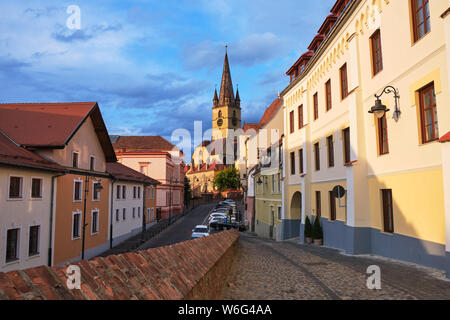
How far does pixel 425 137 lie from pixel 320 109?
10.5 m

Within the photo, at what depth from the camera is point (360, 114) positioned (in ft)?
49.7

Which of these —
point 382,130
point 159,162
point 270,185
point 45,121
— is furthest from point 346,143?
point 159,162

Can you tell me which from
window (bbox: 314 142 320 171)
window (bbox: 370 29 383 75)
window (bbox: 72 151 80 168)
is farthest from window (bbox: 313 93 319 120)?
window (bbox: 72 151 80 168)

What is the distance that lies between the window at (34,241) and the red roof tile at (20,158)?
343 cm

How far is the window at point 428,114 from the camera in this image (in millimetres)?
10195

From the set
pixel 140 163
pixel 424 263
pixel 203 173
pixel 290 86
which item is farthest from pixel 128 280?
pixel 203 173

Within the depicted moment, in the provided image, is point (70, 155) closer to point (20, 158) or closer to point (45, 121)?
point (45, 121)

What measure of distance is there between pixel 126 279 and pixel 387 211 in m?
12.3

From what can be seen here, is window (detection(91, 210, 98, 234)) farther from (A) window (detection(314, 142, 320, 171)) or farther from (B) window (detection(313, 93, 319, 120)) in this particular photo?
(B) window (detection(313, 93, 319, 120))

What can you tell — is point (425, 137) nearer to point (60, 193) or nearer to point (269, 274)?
point (269, 274)

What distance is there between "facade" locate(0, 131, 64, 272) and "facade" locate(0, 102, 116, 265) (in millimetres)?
697

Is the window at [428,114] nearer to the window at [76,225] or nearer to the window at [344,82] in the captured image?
the window at [344,82]

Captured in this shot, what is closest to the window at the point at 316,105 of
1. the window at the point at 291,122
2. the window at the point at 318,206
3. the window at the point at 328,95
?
the window at the point at 328,95

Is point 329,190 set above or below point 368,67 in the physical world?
below
